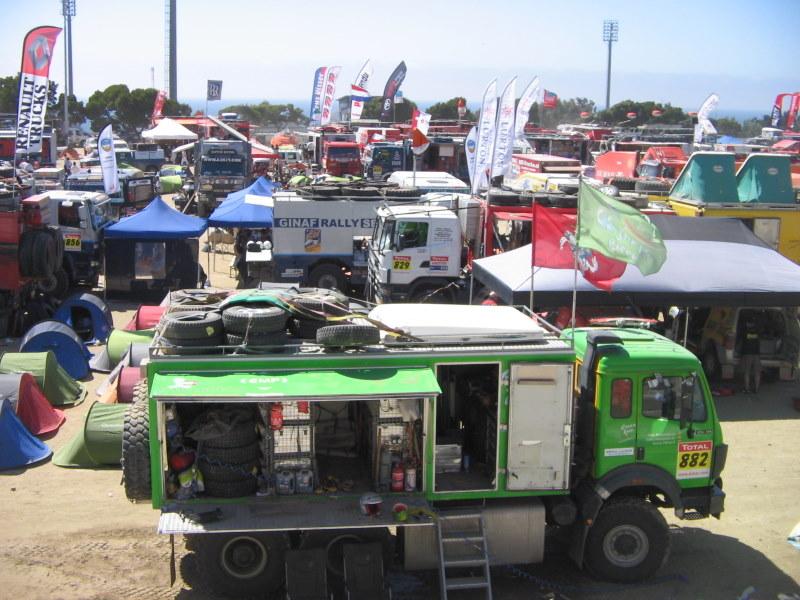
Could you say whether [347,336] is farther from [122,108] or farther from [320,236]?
[122,108]

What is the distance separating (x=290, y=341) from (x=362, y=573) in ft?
7.40

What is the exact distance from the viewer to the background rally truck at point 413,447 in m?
7.98

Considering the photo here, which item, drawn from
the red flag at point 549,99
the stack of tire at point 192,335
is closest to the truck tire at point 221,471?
the stack of tire at point 192,335

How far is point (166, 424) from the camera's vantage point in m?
8.04

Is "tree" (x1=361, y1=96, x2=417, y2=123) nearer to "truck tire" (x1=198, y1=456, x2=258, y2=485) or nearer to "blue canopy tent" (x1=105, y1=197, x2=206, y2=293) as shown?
"blue canopy tent" (x1=105, y1=197, x2=206, y2=293)

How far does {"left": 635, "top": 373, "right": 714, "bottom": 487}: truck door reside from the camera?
28.2ft

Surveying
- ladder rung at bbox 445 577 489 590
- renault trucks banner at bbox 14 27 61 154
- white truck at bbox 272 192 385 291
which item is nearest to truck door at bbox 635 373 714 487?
ladder rung at bbox 445 577 489 590

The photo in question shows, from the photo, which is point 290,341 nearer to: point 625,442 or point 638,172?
point 625,442

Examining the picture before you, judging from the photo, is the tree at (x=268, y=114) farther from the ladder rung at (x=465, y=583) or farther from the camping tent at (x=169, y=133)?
the ladder rung at (x=465, y=583)

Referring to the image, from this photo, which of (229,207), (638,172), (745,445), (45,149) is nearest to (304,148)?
(45,149)

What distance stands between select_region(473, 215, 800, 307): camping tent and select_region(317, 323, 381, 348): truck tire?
6818mm

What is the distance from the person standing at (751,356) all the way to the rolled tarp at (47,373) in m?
11.4

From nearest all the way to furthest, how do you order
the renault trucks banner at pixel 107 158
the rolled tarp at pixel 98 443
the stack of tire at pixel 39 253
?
the rolled tarp at pixel 98 443 < the stack of tire at pixel 39 253 < the renault trucks banner at pixel 107 158

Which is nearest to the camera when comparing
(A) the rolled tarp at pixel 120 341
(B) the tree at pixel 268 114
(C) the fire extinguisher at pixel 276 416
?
(C) the fire extinguisher at pixel 276 416
